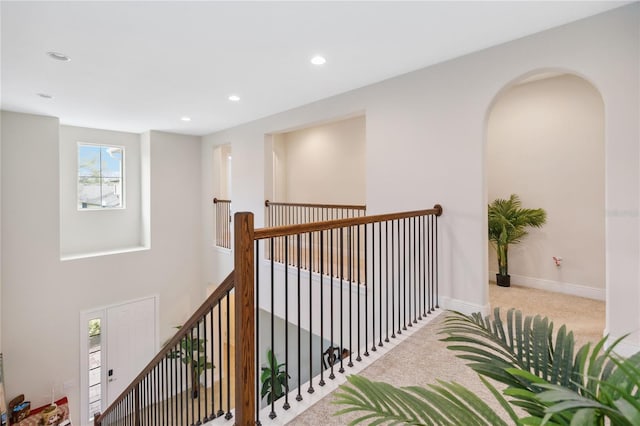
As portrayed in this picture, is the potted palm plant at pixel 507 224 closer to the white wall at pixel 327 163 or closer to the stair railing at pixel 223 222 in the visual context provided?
the white wall at pixel 327 163

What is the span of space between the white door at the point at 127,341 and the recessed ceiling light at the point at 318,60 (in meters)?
5.66

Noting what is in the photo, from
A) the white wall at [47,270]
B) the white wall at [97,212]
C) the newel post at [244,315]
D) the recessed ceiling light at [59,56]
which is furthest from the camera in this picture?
the white wall at [97,212]

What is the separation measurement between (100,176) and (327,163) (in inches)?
177

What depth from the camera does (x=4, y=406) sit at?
4676 mm

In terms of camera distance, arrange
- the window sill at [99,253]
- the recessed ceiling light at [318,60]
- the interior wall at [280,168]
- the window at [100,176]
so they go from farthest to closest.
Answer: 1. the interior wall at [280,168]
2. the window at [100,176]
3. the window sill at [99,253]
4. the recessed ceiling light at [318,60]

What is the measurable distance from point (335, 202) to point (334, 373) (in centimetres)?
473

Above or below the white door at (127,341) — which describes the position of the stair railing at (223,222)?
above

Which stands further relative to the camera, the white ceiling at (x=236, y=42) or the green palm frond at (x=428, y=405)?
the white ceiling at (x=236, y=42)

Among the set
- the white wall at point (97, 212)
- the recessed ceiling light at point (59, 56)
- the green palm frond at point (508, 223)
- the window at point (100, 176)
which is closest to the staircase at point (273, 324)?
the green palm frond at point (508, 223)

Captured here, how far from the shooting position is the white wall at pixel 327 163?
630 cm


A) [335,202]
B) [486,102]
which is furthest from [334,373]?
[335,202]

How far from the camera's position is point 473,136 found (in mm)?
3025

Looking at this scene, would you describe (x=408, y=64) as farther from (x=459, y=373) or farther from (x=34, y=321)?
(x=34, y=321)

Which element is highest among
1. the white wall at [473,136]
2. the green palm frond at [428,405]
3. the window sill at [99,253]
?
the white wall at [473,136]
